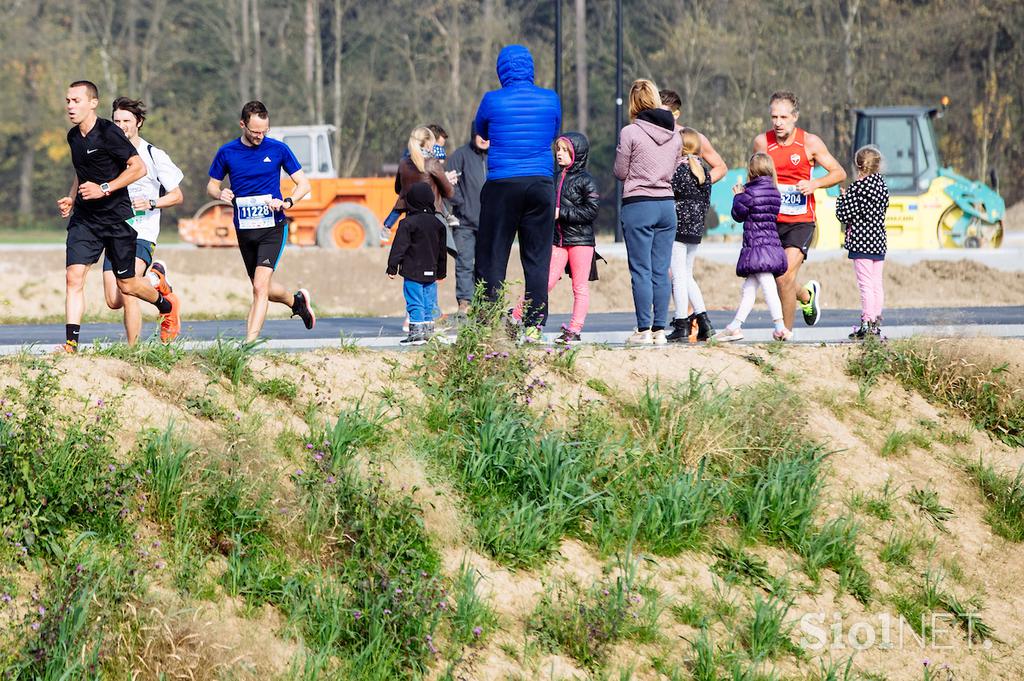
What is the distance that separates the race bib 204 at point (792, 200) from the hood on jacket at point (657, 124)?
3.86 feet

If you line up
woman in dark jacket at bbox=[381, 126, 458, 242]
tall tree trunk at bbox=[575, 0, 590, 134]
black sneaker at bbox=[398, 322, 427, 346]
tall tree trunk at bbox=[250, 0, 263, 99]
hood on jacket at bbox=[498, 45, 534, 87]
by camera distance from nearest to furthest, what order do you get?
hood on jacket at bbox=[498, 45, 534, 87], black sneaker at bbox=[398, 322, 427, 346], woman in dark jacket at bbox=[381, 126, 458, 242], tall tree trunk at bbox=[575, 0, 590, 134], tall tree trunk at bbox=[250, 0, 263, 99]

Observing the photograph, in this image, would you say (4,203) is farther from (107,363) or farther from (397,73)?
(107,363)

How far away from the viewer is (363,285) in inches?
902

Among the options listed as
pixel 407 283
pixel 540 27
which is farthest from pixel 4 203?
pixel 407 283

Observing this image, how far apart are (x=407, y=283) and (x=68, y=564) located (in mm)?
4912

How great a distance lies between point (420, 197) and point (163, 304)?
86.8 inches

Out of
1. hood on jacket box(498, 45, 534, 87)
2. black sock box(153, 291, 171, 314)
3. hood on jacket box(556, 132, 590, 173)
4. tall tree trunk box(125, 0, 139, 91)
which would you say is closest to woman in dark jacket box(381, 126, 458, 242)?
hood on jacket box(556, 132, 590, 173)

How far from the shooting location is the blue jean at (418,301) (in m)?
11.0

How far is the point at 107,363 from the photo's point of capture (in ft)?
26.2

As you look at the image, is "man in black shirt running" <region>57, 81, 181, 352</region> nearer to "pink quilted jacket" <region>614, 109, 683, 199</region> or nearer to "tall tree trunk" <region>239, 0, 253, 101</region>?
"pink quilted jacket" <region>614, 109, 683, 199</region>

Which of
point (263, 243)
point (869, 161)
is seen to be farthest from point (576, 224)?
point (263, 243)

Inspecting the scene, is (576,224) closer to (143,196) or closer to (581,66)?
(143,196)

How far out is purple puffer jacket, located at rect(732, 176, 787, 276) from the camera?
10742 mm

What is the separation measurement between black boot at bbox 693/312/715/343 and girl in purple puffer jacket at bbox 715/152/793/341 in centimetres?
27
